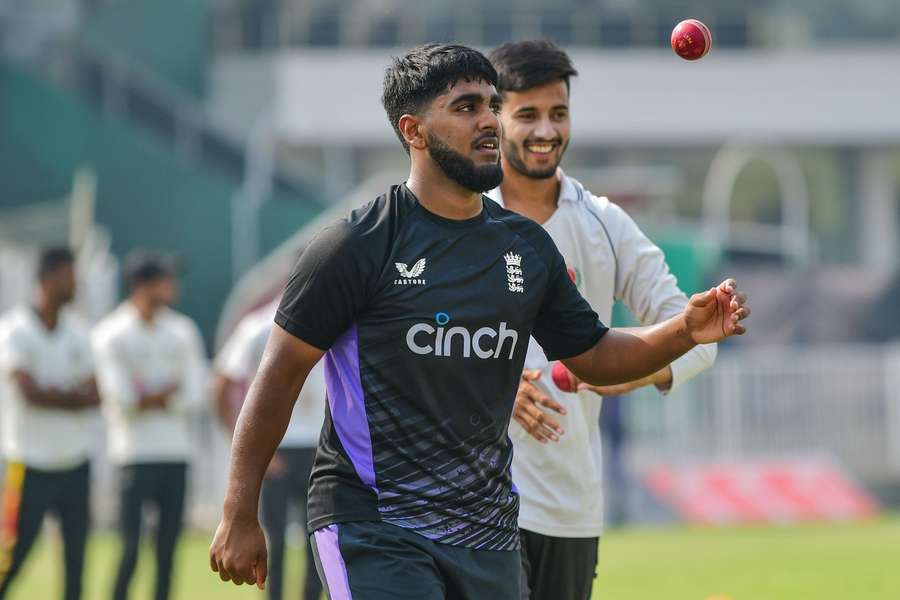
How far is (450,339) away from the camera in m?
5.15

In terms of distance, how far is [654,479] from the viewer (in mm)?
21859

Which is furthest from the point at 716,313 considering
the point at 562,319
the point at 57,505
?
the point at 57,505

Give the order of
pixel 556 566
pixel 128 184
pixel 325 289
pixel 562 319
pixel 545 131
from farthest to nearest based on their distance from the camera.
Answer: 1. pixel 128 184
2. pixel 545 131
3. pixel 556 566
4. pixel 562 319
5. pixel 325 289

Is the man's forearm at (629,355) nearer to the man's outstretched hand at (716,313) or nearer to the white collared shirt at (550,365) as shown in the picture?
the man's outstretched hand at (716,313)

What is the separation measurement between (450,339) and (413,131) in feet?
2.14

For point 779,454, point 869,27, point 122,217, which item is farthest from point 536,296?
point 869,27

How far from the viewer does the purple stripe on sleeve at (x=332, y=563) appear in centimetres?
516

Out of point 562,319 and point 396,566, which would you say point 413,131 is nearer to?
point 562,319

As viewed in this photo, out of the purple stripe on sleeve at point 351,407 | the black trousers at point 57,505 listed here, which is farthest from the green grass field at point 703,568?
the purple stripe on sleeve at point 351,407

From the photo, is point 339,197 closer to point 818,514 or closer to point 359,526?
point 818,514

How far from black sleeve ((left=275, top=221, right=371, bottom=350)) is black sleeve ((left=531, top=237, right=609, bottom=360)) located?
0.68 m

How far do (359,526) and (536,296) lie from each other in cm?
87

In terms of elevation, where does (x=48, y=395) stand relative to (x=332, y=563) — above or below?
above

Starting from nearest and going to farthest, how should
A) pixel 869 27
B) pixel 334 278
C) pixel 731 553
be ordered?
1. pixel 334 278
2. pixel 731 553
3. pixel 869 27
